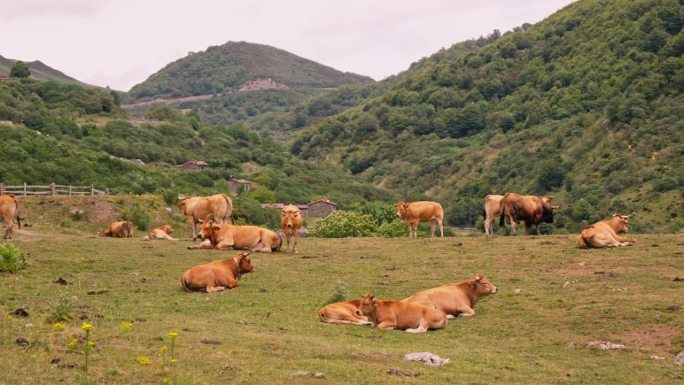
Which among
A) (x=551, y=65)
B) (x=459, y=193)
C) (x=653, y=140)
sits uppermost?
(x=551, y=65)

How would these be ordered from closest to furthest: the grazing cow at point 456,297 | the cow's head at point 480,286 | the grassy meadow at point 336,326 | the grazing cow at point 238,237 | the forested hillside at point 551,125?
1. the grassy meadow at point 336,326
2. the grazing cow at point 456,297
3. the cow's head at point 480,286
4. the grazing cow at point 238,237
5. the forested hillside at point 551,125

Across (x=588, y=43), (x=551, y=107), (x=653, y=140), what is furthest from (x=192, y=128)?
(x=653, y=140)

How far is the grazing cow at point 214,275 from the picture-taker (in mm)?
19875

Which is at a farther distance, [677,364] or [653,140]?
[653,140]

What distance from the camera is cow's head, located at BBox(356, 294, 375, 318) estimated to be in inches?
660

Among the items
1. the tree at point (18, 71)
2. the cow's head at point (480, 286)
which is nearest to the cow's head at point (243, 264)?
the cow's head at point (480, 286)

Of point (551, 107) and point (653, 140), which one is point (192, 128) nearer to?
point (551, 107)

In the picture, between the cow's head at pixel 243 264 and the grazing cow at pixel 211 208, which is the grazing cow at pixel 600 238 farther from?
the grazing cow at pixel 211 208

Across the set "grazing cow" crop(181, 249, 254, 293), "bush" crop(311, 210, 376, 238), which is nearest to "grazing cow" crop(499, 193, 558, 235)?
"grazing cow" crop(181, 249, 254, 293)

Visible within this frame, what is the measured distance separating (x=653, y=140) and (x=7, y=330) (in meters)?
85.3

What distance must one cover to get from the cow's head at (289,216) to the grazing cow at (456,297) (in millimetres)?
9468

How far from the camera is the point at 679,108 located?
93000 millimetres

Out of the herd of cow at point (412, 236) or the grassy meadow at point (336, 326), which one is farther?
the herd of cow at point (412, 236)

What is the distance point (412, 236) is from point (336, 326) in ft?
58.4
